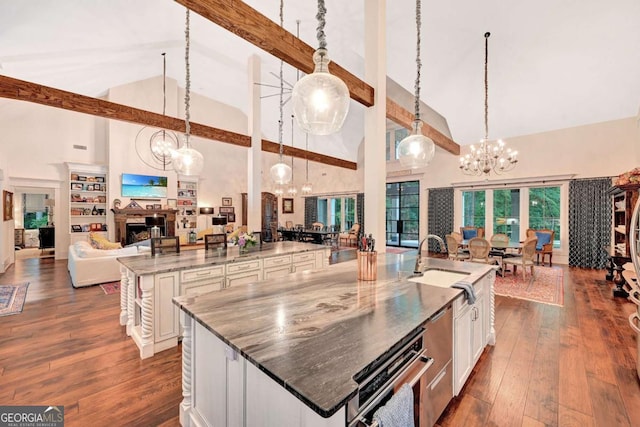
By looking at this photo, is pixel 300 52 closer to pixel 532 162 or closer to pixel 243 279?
pixel 243 279

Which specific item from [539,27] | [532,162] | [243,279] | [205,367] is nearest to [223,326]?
[205,367]

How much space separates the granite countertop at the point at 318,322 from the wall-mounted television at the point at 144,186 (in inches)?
335

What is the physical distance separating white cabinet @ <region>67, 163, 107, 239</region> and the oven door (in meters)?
9.76

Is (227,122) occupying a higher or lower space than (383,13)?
higher

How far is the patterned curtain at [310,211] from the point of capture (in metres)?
12.3

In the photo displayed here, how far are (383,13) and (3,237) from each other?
899 centimetres

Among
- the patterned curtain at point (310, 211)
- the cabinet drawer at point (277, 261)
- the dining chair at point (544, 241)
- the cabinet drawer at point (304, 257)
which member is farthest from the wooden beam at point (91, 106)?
the dining chair at point (544, 241)

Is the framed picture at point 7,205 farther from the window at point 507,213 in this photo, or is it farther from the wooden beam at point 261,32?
the window at point 507,213

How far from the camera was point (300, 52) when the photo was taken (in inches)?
115

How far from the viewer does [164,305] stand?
268 cm

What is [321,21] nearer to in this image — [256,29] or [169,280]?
[256,29]

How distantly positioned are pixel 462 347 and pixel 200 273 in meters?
2.46

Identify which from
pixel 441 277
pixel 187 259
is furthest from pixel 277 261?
pixel 441 277

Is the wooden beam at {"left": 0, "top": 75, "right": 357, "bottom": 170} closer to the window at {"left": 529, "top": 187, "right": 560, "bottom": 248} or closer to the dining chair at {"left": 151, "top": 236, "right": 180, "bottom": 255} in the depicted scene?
the dining chair at {"left": 151, "top": 236, "right": 180, "bottom": 255}
